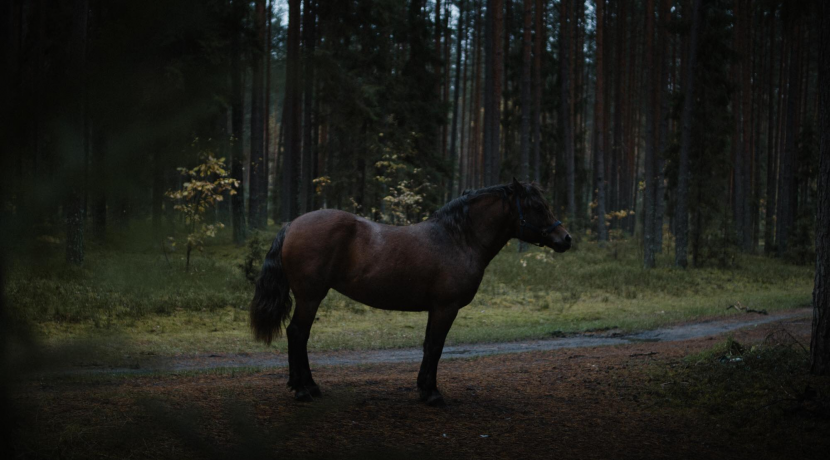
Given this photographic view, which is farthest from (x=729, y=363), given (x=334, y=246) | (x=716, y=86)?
(x=716, y=86)

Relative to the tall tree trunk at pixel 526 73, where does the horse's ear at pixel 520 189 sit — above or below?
below

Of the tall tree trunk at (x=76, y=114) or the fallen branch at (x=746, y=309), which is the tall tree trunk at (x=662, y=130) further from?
the tall tree trunk at (x=76, y=114)

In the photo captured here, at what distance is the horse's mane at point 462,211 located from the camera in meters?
5.58

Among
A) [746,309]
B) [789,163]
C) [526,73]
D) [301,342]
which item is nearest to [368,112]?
[526,73]

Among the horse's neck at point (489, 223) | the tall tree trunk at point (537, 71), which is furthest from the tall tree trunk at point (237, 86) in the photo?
the tall tree trunk at point (537, 71)

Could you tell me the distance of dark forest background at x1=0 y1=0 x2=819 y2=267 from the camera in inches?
36.5

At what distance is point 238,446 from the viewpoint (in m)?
1.06

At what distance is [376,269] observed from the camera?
Result: 5.25m

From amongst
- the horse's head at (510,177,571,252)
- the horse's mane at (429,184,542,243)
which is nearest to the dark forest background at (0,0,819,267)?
the horse's mane at (429,184,542,243)

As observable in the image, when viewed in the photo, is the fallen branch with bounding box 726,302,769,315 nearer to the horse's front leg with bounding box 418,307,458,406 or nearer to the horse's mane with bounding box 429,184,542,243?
the horse's mane with bounding box 429,184,542,243

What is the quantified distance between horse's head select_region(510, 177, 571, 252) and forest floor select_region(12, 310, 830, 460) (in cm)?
158

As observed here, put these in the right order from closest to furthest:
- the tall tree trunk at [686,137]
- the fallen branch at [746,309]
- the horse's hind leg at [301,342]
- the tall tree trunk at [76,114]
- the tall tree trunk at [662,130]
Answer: the tall tree trunk at [76,114], the horse's hind leg at [301,342], the fallen branch at [746,309], the tall tree trunk at [686,137], the tall tree trunk at [662,130]

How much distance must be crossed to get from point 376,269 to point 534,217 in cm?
164

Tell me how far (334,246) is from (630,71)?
32.9m
